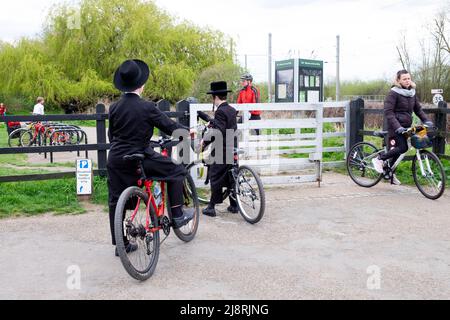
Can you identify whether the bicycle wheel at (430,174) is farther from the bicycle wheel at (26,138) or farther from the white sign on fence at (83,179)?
the bicycle wheel at (26,138)

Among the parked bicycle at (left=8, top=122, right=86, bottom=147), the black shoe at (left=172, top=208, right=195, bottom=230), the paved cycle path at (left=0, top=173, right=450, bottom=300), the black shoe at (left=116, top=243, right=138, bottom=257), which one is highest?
the parked bicycle at (left=8, top=122, right=86, bottom=147)

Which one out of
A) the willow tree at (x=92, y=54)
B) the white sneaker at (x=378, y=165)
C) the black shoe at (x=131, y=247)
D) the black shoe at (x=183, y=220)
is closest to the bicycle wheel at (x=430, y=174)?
the white sneaker at (x=378, y=165)

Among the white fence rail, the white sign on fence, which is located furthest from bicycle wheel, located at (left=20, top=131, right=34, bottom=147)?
the white sign on fence

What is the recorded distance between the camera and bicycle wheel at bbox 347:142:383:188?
9.01m

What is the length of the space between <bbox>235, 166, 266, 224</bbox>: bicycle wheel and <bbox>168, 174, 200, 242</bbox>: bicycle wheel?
0.81 meters

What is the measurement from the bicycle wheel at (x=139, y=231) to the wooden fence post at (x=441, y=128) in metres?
6.58

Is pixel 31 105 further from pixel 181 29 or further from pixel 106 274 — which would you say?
pixel 106 274

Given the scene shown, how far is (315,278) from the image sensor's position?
15.4ft

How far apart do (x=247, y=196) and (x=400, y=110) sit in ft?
10.4

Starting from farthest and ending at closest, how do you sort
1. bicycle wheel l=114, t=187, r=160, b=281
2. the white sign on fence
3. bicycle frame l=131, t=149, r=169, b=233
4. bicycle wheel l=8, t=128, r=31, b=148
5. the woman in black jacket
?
bicycle wheel l=8, t=128, r=31, b=148
the woman in black jacket
the white sign on fence
bicycle frame l=131, t=149, r=169, b=233
bicycle wheel l=114, t=187, r=160, b=281

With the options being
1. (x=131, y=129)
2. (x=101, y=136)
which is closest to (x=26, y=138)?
(x=101, y=136)

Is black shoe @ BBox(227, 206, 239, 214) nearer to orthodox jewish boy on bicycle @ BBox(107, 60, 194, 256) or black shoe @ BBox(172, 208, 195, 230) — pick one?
black shoe @ BBox(172, 208, 195, 230)
